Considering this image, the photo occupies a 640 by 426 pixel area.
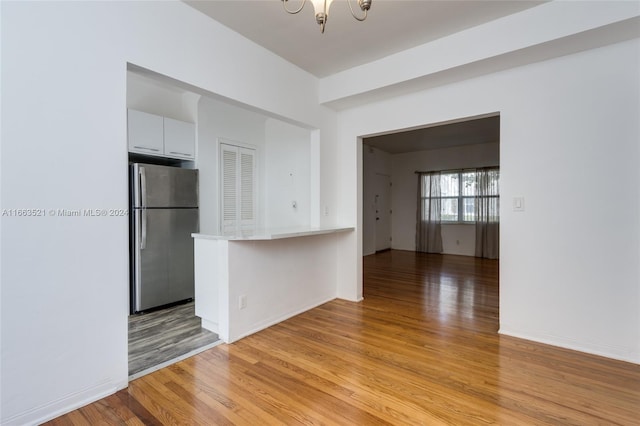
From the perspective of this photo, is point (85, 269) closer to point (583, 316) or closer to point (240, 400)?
point (240, 400)

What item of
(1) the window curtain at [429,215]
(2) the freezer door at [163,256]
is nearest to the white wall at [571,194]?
(2) the freezer door at [163,256]

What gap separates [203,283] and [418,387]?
2077mm

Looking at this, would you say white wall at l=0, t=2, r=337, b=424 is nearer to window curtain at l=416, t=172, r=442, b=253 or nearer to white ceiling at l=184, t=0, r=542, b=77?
white ceiling at l=184, t=0, r=542, b=77

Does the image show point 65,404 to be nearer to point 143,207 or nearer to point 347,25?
point 143,207

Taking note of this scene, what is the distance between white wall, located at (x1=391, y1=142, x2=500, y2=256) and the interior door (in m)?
0.19

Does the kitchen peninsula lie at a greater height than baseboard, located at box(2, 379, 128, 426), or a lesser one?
greater

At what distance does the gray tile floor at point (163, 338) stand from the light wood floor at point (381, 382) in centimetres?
15

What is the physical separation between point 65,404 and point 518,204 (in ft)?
11.7

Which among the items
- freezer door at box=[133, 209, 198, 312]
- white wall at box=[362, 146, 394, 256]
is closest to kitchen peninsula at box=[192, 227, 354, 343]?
freezer door at box=[133, 209, 198, 312]

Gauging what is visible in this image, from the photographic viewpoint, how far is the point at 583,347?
2.43 m

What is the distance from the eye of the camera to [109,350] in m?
1.90

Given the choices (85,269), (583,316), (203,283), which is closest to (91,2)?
(85,269)

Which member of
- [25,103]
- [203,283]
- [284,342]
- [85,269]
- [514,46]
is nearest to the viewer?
[25,103]

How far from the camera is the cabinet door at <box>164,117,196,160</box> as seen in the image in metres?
3.72
